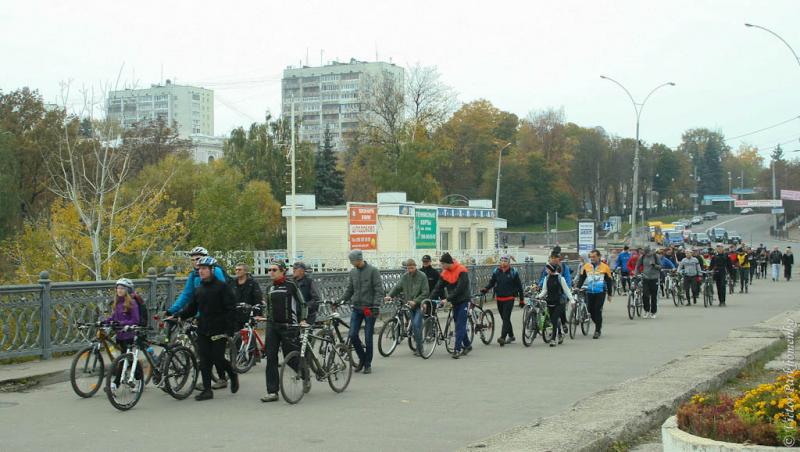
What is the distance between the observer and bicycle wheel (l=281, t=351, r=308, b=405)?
36.9ft

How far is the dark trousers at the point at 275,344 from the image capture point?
1145cm

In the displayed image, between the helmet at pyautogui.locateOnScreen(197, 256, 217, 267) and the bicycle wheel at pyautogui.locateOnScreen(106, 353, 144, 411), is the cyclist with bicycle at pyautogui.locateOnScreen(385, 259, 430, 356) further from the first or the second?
the bicycle wheel at pyautogui.locateOnScreen(106, 353, 144, 411)

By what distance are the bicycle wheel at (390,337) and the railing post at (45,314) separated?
18.3 feet

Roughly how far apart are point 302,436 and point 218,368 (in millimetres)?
3118

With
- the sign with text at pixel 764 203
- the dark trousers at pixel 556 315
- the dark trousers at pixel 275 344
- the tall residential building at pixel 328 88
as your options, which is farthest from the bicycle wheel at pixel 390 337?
the tall residential building at pixel 328 88

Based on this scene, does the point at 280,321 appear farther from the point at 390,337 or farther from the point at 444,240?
the point at 444,240

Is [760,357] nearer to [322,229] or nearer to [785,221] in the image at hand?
[322,229]

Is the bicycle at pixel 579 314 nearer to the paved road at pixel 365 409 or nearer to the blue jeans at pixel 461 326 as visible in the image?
the paved road at pixel 365 409

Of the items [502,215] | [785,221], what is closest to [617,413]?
[502,215]

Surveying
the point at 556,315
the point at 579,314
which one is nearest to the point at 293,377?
the point at 556,315

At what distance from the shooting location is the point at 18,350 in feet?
47.3

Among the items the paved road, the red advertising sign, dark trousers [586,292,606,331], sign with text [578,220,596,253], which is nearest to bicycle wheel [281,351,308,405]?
the paved road

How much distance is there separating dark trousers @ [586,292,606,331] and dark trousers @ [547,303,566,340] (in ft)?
5.34

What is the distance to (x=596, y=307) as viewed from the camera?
801 inches
